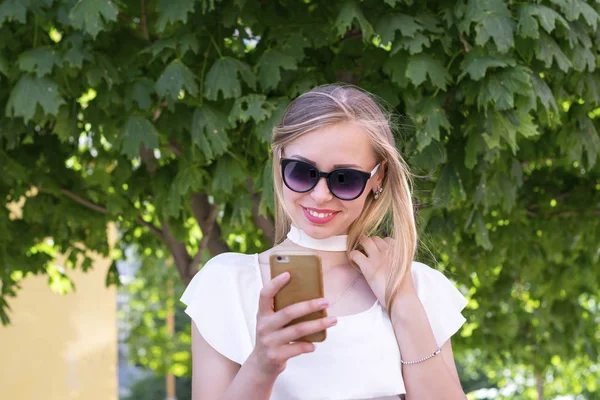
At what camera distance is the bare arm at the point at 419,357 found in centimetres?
226

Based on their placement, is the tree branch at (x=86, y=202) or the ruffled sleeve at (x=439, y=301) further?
the tree branch at (x=86, y=202)

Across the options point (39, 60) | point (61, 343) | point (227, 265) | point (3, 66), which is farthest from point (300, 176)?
point (61, 343)

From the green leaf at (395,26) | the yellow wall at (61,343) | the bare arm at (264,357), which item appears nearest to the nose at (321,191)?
the bare arm at (264,357)

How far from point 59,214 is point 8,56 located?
5.62ft

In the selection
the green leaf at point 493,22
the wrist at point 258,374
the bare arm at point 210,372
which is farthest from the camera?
the green leaf at point 493,22

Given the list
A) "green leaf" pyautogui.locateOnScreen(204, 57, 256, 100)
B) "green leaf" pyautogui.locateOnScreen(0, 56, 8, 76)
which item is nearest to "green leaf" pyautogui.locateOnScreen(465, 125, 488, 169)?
"green leaf" pyautogui.locateOnScreen(204, 57, 256, 100)

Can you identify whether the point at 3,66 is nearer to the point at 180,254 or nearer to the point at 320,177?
the point at 180,254

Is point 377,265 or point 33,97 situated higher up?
point 33,97

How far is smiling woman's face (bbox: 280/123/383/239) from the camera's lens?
7.48ft

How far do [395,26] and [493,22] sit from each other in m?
0.43

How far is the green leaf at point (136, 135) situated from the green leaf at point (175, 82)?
19cm

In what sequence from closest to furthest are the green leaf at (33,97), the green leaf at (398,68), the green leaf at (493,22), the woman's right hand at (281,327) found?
the woman's right hand at (281,327), the green leaf at (493,22), the green leaf at (33,97), the green leaf at (398,68)

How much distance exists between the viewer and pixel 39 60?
4.42 meters

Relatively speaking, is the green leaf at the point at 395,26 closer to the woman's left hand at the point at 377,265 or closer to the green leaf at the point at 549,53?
the green leaf at the point at 549,53
